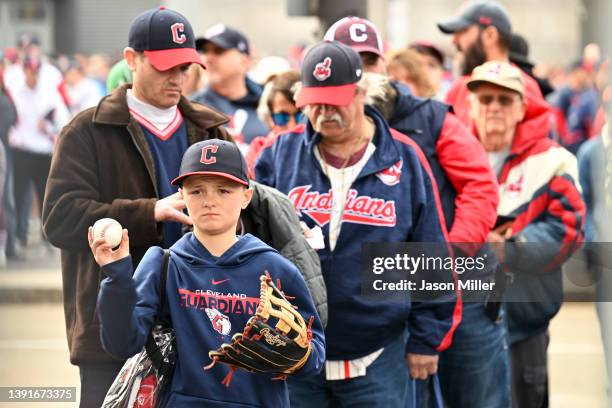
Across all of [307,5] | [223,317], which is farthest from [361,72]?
[307,5]

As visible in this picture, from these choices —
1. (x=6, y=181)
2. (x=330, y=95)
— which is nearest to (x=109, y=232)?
(x=330, y=95)

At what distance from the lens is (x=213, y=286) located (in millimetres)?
4141

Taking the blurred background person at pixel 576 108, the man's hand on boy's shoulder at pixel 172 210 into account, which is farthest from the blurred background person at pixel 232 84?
the blurred background person at pixel 576 108

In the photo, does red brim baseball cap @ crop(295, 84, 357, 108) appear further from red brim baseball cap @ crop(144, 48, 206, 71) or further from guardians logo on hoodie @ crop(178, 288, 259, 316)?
guardians logo on hoodie @ crop(178, 288, 259, 316)

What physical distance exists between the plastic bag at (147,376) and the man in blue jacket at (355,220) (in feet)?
3.49

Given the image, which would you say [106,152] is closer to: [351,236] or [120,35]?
[351,236]

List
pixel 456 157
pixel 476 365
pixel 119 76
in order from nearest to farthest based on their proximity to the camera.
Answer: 1. pixel 456 157
2. pixel 476 365
3. pixel 119 76

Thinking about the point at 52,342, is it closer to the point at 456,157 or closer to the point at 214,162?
the point at 456,157

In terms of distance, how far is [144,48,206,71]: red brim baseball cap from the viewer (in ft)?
15.6

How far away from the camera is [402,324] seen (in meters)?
5.21

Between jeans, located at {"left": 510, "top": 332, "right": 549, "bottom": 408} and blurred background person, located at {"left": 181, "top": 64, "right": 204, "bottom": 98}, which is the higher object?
blurred background person, located at {"left": 181, "top": 64, "right": 204, "bottom": 98}

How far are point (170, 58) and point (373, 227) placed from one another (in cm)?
103

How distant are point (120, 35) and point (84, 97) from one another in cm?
1225

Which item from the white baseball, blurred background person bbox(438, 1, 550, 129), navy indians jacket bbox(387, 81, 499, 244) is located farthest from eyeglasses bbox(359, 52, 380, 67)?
the white baseball
